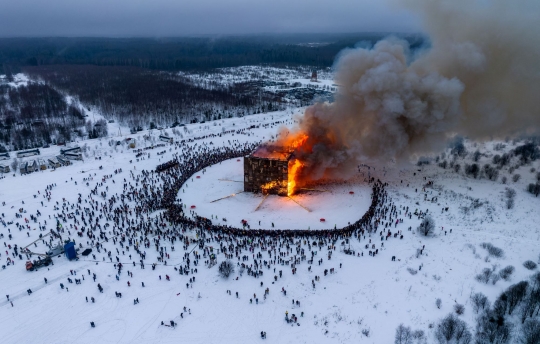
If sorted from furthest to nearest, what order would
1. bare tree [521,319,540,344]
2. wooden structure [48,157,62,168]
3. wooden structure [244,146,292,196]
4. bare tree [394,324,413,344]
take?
wooden structure [48,157,62,168]
wooden structure [244,146,292,196]
bare tree [394,324,413,344]
bare tree [521,319,540,344]

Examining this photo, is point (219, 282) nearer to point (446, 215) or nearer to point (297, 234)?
point (297, 234)

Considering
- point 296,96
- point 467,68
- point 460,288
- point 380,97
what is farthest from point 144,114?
point 460,288

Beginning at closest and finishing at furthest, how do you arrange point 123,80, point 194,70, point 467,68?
point 467,68
point 123,80
point 194,70

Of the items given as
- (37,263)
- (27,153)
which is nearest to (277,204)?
(37,263)

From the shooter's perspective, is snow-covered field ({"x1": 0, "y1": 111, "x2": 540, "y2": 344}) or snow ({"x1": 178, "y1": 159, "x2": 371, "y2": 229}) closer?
snow-covered field ({"x1": 0, "y1": 111, "x2": 540, "y2": 344})

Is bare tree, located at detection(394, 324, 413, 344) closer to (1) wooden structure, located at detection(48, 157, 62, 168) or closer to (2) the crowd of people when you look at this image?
(2) the crowd of people

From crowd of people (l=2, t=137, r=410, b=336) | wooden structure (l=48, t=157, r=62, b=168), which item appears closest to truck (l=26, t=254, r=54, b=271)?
crowd of people (l=2, t=137, r=410, b=336)

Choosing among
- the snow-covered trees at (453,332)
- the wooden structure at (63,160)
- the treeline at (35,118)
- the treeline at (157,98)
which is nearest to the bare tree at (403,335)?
the snow-covered trees at (453,332)
